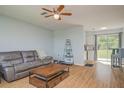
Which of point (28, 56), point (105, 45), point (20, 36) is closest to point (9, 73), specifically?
point (28, 56)

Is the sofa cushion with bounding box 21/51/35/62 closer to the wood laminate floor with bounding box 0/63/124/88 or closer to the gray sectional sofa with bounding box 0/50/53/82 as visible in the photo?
the gray sectional sofa with bounding box 0/50/53/82

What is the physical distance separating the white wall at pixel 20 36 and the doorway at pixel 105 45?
385cm

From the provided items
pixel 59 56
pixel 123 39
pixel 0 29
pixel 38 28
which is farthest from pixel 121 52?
pixel 0 29

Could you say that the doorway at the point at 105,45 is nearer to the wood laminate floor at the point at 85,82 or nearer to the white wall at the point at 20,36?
the wood laminate floor at the point at 85,82

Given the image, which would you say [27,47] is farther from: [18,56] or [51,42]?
[51,42]

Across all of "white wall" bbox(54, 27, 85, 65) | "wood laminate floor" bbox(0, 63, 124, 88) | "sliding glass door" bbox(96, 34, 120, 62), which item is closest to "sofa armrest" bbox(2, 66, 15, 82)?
"wood laminate floor" bbox(0, 63, 124, 88)

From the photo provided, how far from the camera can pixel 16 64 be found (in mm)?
3221

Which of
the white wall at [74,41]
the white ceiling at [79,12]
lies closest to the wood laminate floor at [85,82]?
the white wall at [74,41]

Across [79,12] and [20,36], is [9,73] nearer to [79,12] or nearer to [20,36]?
[20,36]

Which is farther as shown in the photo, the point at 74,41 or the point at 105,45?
the point at 105,45

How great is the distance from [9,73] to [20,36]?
2.05 m

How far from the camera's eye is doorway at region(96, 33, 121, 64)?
6.26 meters

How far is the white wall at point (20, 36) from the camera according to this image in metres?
3.78
